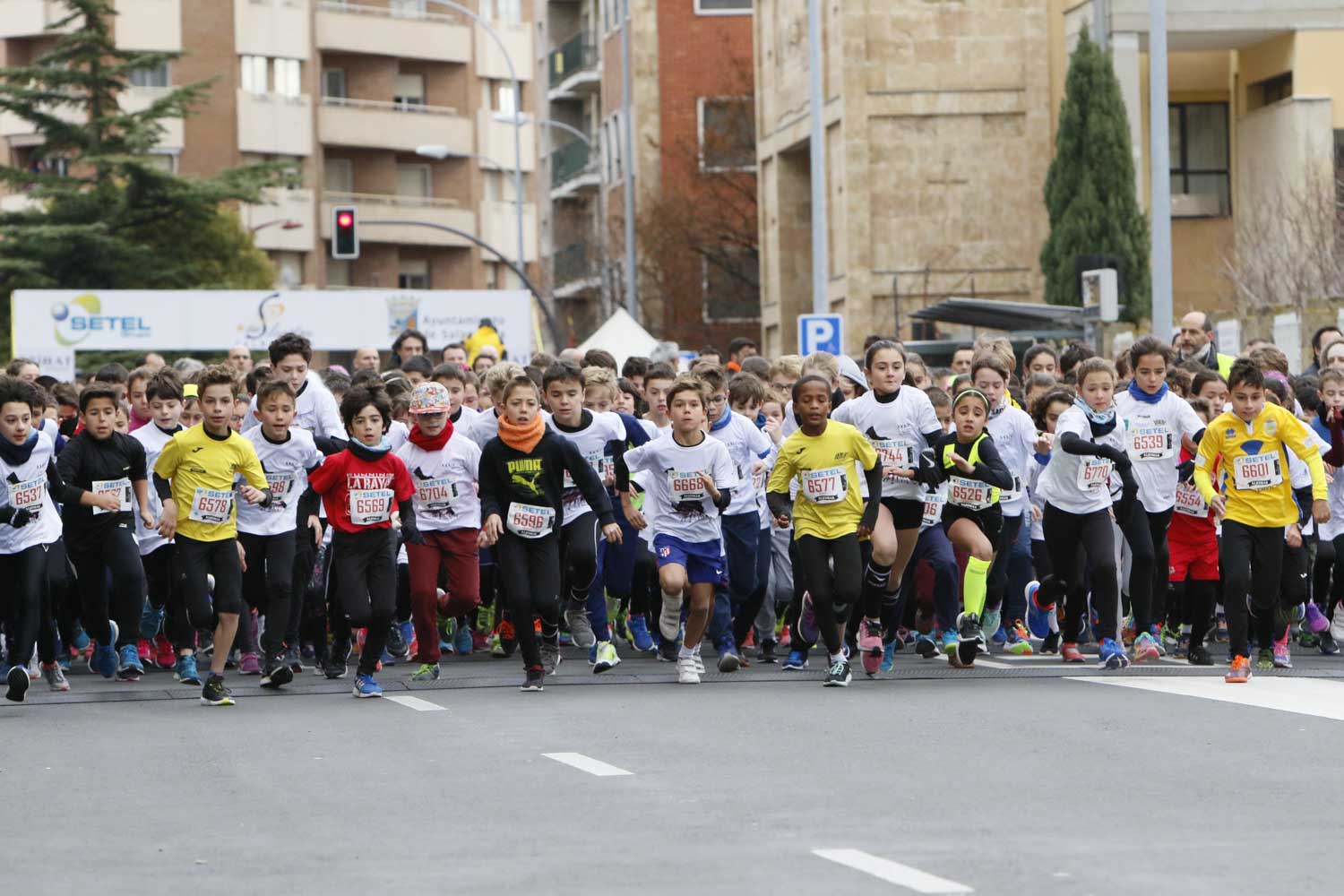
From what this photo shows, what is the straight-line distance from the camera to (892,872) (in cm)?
793

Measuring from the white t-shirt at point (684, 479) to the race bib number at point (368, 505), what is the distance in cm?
163

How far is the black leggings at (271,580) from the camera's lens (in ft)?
47.7

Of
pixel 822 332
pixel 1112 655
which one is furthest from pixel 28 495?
pixel 822 332

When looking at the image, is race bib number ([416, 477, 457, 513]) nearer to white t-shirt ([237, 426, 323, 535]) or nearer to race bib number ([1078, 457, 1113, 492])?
white t-shirt ([237, 426, 323, 535])

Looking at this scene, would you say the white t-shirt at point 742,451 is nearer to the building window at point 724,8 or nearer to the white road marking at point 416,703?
the white road marking at point 416,703

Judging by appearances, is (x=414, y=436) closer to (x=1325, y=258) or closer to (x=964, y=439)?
(x=964, y=439)

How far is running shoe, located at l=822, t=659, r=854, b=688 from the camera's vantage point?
14.2 meters

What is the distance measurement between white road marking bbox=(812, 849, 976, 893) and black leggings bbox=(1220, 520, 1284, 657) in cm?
654

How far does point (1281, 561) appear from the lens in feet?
48.3

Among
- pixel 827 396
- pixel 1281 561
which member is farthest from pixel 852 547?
pixel 1281 561

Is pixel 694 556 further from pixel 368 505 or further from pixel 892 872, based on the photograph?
pixel 892 872

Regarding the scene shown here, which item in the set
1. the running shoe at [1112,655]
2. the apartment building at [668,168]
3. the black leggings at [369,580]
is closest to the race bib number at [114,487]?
the black leggings at [369,580]

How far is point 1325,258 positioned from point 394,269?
57.6 m

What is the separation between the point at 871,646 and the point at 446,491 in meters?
2.56
